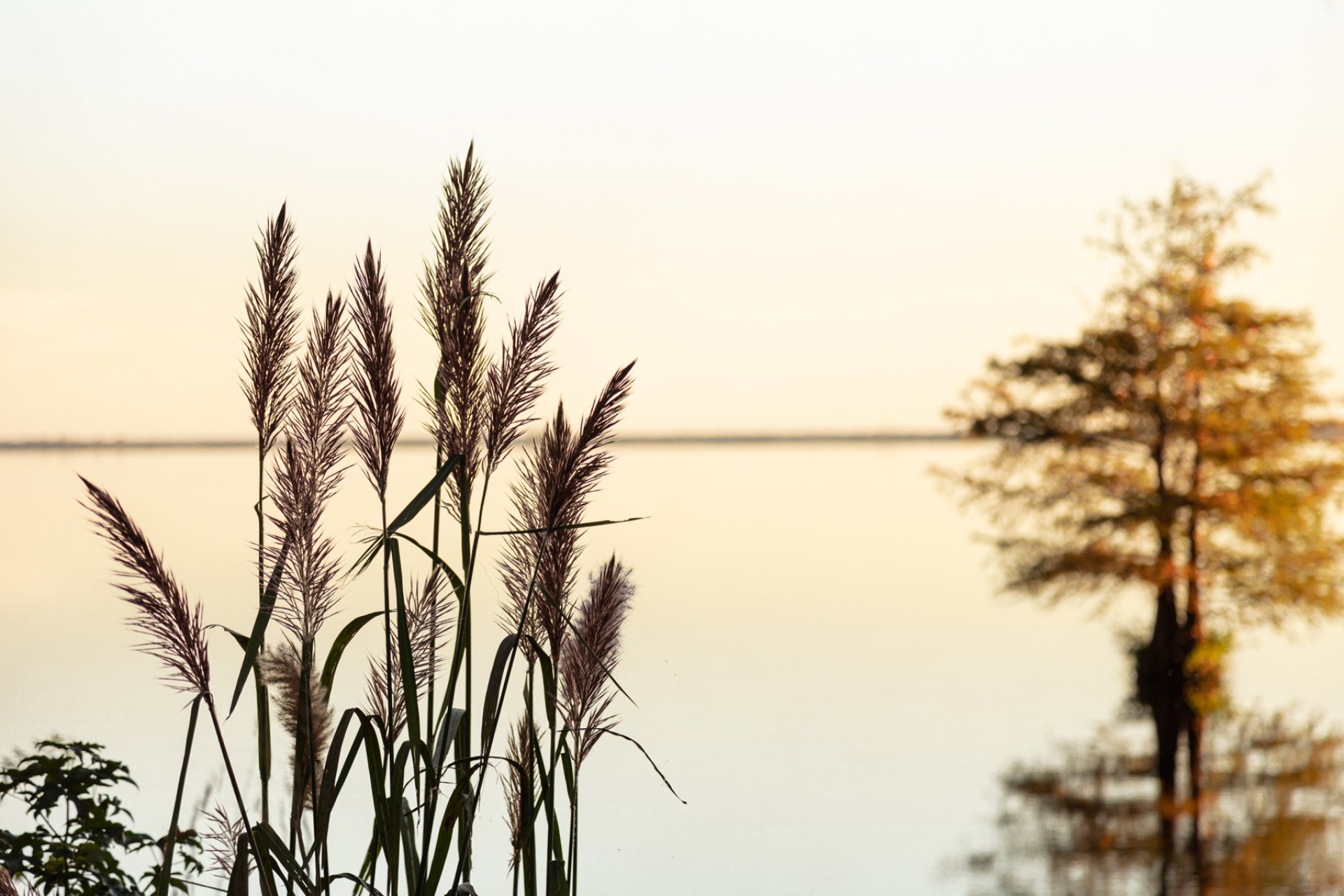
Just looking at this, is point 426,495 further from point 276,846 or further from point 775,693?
point 775,693

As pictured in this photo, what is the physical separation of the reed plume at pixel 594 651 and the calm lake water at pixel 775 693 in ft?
0.30

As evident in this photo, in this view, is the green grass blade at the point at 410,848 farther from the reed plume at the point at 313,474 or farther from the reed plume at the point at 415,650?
the reed plume at the point at 313,474

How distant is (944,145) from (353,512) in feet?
174

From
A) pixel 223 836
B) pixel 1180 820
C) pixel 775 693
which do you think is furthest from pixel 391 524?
pixel 775 693

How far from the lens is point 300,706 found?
1.22 meters

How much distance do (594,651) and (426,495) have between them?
1.00ft

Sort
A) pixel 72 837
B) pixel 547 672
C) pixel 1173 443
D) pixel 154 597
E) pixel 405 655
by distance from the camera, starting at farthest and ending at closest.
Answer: pixel 1173 443, pixel 72 837, pixel 547 672, pixel 405 655, pixel 154 597

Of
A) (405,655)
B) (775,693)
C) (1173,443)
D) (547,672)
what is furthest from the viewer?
(775,693)

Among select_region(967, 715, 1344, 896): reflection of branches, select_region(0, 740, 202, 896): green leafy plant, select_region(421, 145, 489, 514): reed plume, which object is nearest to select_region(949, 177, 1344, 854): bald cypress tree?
select_region(967, 715, 1344, 896): reflection of branches

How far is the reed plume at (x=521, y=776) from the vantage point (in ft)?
4.38

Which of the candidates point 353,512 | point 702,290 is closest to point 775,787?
point 353,512

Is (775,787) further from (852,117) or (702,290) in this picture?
(852,117)

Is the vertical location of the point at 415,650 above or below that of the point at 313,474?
below

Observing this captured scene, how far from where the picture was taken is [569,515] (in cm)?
125
